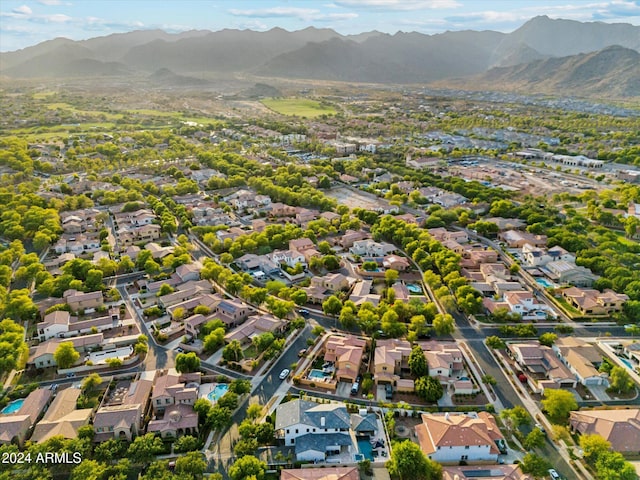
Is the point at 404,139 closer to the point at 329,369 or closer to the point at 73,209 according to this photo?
the point at 73,209

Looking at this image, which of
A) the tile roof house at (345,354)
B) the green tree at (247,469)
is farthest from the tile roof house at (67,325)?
the green tree at (247,469)

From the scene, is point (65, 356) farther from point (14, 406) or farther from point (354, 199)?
point (354, 199)

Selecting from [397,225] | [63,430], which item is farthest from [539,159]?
[63,430]

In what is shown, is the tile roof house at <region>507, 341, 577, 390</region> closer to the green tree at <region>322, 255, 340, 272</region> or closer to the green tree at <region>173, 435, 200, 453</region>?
the green tree at <region>322, 255, 340, 272</region>

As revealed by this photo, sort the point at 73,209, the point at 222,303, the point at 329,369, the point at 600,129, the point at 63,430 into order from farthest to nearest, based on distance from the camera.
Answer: the point at 600,129 → the point at 73,209 → the point at 222,303 → the point at 329,369 → the point at 63,430

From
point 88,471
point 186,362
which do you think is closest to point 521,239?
point 186,362
